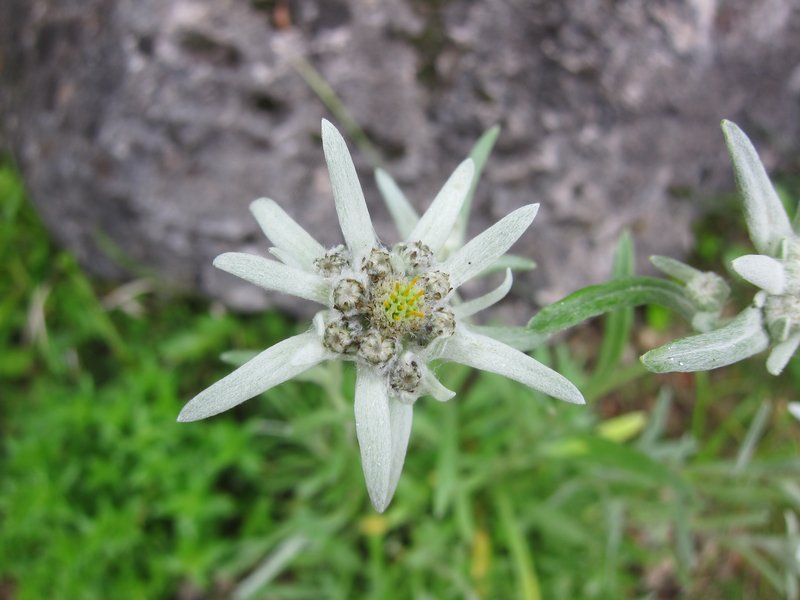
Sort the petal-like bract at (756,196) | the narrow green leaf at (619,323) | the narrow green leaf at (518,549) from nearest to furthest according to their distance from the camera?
the petal-like bract at (756,196), the narrow green leaf at (619,323), the narrow green leaf at (518,549)

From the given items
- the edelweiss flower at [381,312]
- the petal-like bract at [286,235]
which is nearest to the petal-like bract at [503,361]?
the edelweiss flower at [381,312]

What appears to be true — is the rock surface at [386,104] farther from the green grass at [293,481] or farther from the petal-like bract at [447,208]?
the petal-like bract at [447,208]

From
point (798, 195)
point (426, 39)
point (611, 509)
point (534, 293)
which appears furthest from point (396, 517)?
point (798, 195)

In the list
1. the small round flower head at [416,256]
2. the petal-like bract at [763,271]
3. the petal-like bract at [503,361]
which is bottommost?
the petal-like bract at [503,361]

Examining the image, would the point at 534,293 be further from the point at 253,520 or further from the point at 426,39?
the point at 253,520

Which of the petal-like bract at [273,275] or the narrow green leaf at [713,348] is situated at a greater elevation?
the narrow green leaf at [713,348]

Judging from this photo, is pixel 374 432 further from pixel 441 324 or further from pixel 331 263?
pixel 331 263
